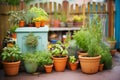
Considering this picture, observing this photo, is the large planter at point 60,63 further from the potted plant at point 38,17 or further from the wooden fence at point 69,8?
the wooden fence at point 69,8

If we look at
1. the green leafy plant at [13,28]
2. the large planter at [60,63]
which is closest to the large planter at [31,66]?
the large planter at [60,63]

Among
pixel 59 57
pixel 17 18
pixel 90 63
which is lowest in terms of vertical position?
pixel 90 63

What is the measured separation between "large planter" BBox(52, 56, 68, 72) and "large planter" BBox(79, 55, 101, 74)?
418 mm

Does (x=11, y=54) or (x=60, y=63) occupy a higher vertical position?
(x=11, y=54)

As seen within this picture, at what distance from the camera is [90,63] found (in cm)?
542

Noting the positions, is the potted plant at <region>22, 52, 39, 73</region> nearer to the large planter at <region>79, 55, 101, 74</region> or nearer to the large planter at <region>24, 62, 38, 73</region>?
the large planter at <region>24, 62, 38, 73</region>

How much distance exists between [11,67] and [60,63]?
3.59ft

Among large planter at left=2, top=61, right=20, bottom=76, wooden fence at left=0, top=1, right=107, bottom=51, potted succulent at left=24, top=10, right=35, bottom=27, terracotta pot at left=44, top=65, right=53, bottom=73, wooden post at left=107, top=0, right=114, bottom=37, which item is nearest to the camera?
large planter at left=2, top=61, right=20, bottom=76

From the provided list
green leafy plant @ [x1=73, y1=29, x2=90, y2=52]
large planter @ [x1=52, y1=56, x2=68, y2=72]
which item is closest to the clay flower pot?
large planter @ [x1=52, y1=56, x2=68, y2=72]

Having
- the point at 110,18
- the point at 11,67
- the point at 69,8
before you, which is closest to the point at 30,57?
the point at 11,67

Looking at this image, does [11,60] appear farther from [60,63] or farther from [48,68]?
[60,63]

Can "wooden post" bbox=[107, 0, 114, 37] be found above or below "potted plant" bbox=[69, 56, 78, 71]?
above

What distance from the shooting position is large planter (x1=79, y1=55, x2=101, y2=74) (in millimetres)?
5410

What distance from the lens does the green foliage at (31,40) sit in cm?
579
